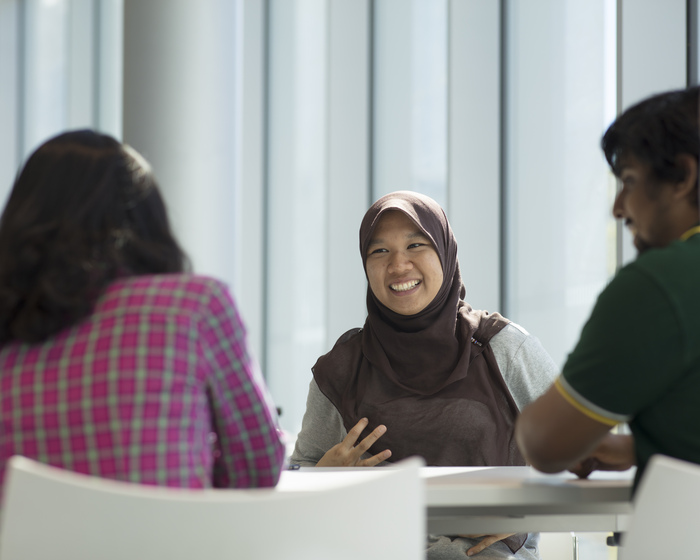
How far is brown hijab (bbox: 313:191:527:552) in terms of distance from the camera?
6.53ft

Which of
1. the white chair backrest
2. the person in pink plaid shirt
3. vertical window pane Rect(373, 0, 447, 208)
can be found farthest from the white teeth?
vertical window pane Rect(373, 0, 447, 208)

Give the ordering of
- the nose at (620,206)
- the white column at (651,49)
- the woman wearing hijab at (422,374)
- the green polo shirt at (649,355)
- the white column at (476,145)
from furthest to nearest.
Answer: the white column at (476,145)
the white column at (651,49)
the woman wearing hijab at (422,374)
the nose at (620,206)
the green polo shirt at (649,355)

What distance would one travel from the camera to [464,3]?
3648 millimetres

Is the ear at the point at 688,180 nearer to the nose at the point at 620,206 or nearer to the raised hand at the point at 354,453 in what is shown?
the nose at the point at 620,206

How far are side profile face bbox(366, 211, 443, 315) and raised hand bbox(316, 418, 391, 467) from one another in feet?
1.32

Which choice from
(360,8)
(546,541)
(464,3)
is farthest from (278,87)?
(546,541)

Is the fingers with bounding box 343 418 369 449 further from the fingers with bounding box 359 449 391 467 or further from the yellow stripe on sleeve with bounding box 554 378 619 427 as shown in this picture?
the yellow stripe on sleeve with bounding box 554 378 619 427

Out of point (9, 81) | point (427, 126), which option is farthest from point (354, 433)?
point (9, 81)

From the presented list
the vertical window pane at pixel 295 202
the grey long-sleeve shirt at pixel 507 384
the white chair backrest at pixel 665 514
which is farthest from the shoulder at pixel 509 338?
the vertical window pane at pixel 295 202

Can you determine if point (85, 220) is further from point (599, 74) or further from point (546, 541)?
point (599, 74)

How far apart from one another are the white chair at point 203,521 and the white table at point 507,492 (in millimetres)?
311

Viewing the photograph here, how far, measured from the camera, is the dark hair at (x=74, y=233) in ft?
3.49

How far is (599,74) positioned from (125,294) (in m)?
2.55

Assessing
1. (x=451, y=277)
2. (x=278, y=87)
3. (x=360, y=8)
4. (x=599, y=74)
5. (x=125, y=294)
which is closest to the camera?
(x=125, y=294)
